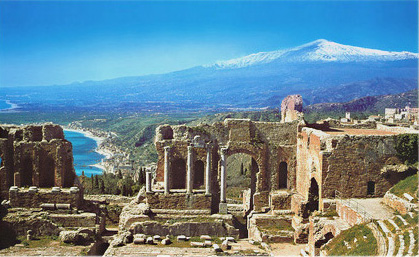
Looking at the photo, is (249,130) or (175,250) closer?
(175,250)

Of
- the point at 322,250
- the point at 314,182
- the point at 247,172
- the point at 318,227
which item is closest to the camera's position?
the point at 322,250

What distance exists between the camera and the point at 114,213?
35188 mm

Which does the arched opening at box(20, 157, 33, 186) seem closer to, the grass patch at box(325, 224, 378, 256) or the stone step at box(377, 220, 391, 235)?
the grass patch at box(325, 224, 378, 256)

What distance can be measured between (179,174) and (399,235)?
18.7 meters

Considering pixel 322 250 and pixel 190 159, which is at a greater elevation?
pixel 190 159

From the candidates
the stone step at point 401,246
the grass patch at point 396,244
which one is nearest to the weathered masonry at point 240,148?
the grass patch at point 396,244

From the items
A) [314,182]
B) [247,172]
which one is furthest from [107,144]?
[314,182]

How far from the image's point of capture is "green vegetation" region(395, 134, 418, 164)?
28.0 meters

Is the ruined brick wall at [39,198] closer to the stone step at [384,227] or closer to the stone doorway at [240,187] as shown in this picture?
the stone doorway at [240,187]

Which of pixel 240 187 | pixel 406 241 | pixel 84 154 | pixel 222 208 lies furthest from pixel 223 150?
pixel 84 154

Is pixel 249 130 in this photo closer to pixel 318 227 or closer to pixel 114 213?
pixel 318 227

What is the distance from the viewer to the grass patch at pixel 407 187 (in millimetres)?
24900

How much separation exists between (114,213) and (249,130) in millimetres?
12394

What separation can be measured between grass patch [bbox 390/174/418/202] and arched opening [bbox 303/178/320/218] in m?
5.21
